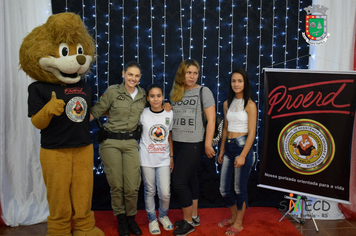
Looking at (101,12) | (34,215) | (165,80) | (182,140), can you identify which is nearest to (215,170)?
(182,140)

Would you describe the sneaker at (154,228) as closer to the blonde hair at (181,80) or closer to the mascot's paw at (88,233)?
the mascot's paw at (88,233)

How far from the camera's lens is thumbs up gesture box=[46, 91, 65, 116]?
1.86 meters

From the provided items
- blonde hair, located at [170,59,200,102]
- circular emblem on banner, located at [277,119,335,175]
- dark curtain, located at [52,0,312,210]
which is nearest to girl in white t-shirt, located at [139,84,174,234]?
blonde hair, located at [170,59,200,102]

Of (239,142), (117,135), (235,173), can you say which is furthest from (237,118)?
(117,135)

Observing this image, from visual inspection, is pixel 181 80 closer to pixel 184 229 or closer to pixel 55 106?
pixel 55 106

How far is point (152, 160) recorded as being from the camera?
2.31 metres

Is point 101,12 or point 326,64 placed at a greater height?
point 101,12

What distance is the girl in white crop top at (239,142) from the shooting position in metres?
2.28

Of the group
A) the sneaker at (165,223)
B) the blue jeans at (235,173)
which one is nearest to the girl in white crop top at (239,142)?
the blue jeans at (235,173)

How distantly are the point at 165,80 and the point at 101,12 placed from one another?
0.96 m

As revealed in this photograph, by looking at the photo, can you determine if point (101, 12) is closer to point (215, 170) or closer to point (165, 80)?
point (165, 80)

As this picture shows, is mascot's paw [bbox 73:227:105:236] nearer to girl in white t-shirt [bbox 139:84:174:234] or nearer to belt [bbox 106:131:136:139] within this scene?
girl in white t-shirt [bbox 139:84:174:234]

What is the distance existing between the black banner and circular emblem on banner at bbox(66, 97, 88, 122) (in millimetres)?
1673

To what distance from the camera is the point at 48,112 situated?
186 centimetres
